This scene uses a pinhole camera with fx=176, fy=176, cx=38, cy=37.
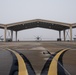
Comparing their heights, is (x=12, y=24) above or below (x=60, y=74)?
above

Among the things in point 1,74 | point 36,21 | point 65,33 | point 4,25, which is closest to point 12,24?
point 4,25

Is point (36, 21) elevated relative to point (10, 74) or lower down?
elevated

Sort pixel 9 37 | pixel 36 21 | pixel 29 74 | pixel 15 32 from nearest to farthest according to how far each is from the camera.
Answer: pixel 29 74, pixel 36 21, pixel 9 37, pixel 15 32

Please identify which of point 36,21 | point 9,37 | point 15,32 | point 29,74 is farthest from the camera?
point 15,32

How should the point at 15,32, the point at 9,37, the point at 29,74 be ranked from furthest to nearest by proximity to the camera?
the point at 15,32 < the point at 9,37 < the point at 29,74

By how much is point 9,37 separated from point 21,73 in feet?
208

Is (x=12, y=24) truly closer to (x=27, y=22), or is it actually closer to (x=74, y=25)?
(x=27, y=22)

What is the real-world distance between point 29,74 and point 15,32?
2789 inches

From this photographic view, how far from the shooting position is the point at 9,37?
67375 millimetres

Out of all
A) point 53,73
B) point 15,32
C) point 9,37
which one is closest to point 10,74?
point 53,73

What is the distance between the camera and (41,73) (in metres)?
5.06

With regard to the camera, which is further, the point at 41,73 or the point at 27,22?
the point at 27,22

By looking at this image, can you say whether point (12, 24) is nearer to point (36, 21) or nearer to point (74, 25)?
point (36, 21)

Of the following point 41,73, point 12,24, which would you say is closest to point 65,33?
point 12,24
